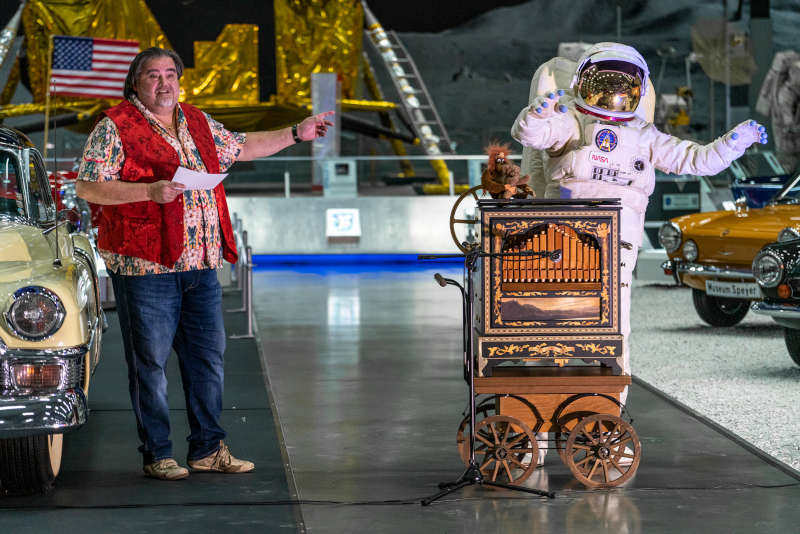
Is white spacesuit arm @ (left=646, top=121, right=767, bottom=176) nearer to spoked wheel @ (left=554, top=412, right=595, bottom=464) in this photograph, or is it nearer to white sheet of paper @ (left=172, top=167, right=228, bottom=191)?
spoked wheel @ (left=554, top=412, right=595, bottom=464)

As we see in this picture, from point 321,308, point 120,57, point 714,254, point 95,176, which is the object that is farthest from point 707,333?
point 120,57

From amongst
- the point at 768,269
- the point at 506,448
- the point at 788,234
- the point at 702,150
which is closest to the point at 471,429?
the point at 506,448

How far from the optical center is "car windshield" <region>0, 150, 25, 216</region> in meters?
5.86

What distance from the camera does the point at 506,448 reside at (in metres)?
5.11

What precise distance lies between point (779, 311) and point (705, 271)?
8.10 feet

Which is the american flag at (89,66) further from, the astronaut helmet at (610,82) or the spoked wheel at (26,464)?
the spoked wheel at (26,464)

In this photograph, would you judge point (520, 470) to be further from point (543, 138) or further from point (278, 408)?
point (278, 408)

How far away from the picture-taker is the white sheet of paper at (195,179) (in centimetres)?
485

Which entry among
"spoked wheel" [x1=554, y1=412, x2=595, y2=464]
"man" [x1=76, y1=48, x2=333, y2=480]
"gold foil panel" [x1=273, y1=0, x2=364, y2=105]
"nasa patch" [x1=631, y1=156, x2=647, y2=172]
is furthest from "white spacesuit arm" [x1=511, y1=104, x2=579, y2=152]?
"gold foil panel" [x1=273, y1=0, x2=364, y2=105]

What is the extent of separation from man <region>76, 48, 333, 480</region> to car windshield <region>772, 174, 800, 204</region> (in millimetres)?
6181

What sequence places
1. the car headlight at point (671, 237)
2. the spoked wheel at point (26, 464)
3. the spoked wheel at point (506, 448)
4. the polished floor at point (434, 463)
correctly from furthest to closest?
the car headlight at point (671, 237) → the spoked wheel at point (506, 448) → the spoked wheel at point (26, 464) → the polished floor at point (434, 463)

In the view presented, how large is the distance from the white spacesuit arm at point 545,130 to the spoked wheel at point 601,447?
4.14 ft

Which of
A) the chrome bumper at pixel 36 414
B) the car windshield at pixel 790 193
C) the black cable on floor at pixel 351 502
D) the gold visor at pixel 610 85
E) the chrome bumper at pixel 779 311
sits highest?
the gold visor at pixel 610 85

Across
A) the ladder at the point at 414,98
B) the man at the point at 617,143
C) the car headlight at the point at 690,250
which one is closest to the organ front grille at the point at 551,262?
the man at the point at 617,143
